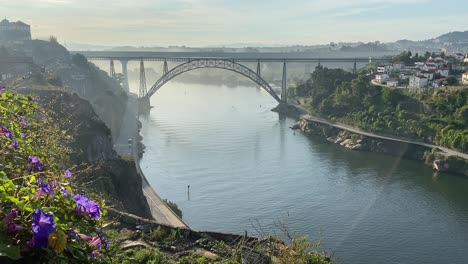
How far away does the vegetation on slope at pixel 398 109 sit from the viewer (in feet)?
95.2

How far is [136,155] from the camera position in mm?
26094


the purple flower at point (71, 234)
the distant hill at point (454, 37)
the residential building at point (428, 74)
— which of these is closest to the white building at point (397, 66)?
the residential building at point (428, 74)

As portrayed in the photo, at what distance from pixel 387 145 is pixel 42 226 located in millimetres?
30757

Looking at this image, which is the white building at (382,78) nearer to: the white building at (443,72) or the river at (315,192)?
the white building at (443,72)

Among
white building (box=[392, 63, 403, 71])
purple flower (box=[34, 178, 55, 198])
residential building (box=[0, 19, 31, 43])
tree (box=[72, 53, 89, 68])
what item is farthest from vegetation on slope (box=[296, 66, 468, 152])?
residential building (box=[0, 19, 31, 43])

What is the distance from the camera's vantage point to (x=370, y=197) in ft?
66.5

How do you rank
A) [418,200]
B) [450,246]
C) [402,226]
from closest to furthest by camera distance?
[450,246] → [402,226] → [418,200]

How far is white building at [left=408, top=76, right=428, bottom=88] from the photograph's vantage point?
122 ft

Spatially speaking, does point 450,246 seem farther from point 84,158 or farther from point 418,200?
point 84,158

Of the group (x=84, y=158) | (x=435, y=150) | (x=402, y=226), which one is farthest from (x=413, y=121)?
(x=84, y=158)

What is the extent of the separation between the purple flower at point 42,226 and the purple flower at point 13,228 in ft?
0.38

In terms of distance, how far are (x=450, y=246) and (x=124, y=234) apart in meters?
12.5

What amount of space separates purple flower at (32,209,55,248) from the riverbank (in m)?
26.5

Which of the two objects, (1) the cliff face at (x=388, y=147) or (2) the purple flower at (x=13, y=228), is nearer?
(2) the purple flower at (x=13, y=228)
